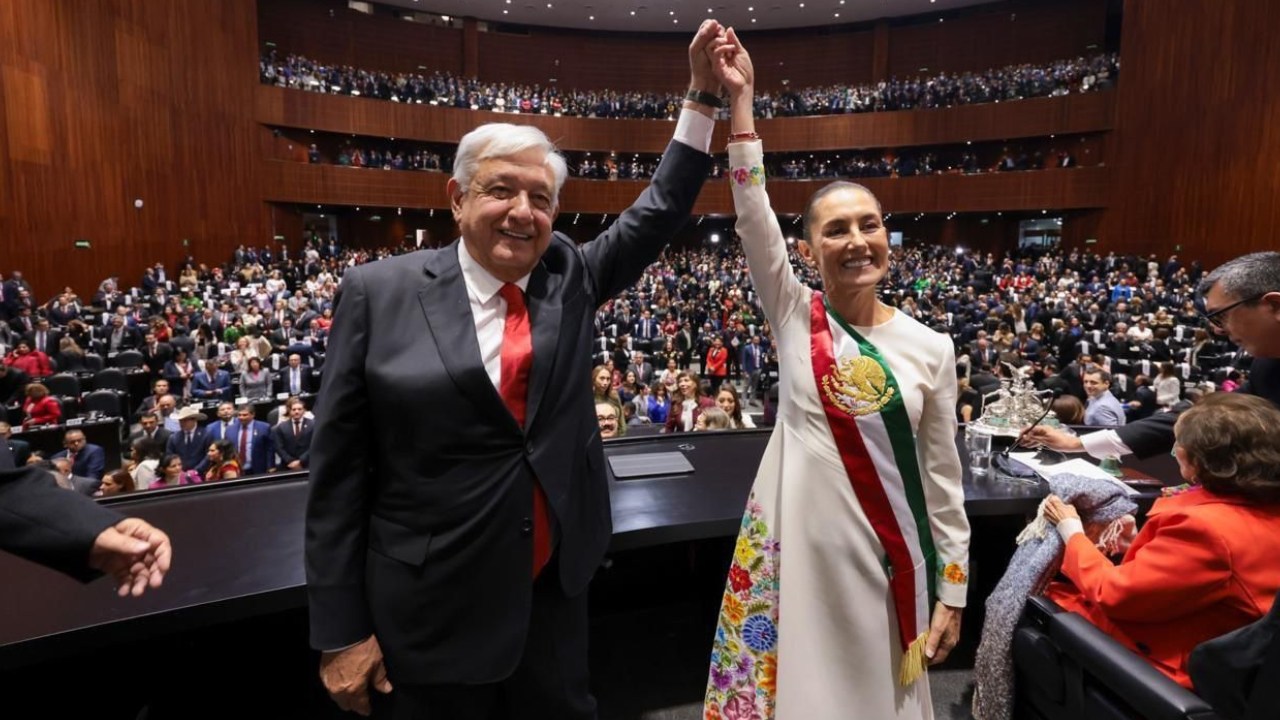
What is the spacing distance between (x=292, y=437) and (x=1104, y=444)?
5852 mm

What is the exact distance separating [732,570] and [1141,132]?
21114 millimetres

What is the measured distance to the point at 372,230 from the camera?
76.0 ft

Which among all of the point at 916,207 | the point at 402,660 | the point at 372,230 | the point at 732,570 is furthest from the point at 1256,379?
the point at 372,230

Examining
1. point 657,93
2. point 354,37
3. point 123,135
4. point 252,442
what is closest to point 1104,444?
point 252,442

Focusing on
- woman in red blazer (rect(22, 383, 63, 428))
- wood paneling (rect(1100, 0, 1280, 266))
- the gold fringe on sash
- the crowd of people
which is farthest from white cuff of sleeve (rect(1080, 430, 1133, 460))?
the crowd of people

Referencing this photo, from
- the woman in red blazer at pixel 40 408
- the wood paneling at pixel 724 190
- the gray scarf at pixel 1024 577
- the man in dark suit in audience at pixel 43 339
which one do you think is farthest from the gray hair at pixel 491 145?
the wood paneling at pixel 724 190

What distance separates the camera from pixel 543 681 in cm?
132

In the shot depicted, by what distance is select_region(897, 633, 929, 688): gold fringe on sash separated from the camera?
147 centimetres

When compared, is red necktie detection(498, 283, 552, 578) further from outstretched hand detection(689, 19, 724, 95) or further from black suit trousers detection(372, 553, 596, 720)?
outstretched hand detection(689, 19, 724, 95)

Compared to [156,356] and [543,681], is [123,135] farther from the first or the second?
[543,681]

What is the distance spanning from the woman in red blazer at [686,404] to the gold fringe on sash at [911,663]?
4.78 meters

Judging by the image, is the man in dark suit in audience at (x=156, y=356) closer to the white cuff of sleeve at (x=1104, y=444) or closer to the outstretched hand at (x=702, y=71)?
the outstretched hand at (x=702, y=71)

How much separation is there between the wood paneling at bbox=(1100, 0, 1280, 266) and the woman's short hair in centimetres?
1753

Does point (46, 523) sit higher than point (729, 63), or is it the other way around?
point (729, 63)
